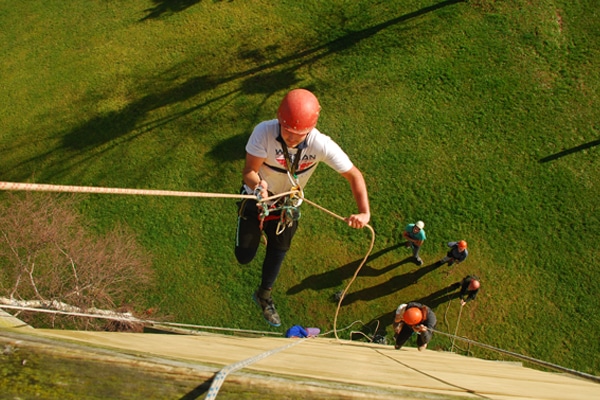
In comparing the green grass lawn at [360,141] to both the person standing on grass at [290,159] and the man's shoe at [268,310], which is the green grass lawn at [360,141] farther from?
the person standing on grass at [290,159]

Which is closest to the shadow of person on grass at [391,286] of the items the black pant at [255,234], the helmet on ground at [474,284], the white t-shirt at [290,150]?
the helmet on ground at [474,284]

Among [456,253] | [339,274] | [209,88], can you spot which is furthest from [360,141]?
[209,88]

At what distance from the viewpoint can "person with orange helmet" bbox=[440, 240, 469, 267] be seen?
540 cm

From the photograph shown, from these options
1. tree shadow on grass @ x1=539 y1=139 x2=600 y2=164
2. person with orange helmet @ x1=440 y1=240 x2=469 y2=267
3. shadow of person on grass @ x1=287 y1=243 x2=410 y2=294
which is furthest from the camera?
tree shadow on grass @ x1=539 y1=139 x2=600 y2=164

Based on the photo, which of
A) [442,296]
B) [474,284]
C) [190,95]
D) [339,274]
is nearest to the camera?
[474,284]

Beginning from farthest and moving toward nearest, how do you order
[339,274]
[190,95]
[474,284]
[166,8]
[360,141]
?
[166,8]
[190,95]
[360,141]
[339,274]
[474,284]

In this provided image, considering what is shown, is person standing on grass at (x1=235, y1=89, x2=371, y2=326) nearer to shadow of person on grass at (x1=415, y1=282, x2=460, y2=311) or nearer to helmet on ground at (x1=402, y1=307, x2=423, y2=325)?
helmet on ground at (x1=402, y1=307, x2=423, y2=325)

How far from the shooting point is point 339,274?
5.97 meters

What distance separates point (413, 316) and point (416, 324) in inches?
4.6

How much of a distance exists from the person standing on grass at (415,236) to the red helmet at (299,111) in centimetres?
311

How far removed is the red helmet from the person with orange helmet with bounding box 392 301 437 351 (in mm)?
2754

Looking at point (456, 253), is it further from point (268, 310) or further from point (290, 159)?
point (290, 159)

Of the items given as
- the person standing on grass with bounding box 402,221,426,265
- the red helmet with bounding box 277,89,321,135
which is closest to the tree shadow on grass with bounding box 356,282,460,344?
the person standing on grass with bounding box 402,221,426,265

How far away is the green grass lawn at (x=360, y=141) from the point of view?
575 centimetres
